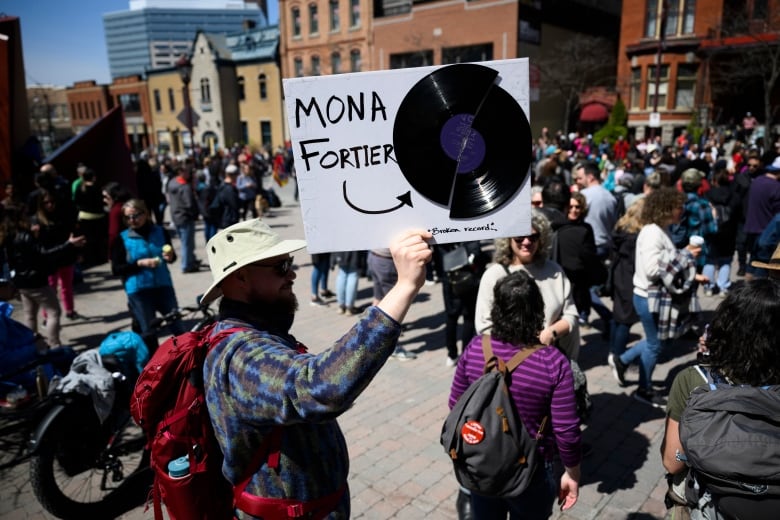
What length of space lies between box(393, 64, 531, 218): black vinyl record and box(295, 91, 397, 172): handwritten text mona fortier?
0.28ft

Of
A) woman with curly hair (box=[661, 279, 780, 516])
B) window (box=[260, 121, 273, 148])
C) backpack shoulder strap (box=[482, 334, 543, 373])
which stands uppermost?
window (box=[260, 121, 273, 148])

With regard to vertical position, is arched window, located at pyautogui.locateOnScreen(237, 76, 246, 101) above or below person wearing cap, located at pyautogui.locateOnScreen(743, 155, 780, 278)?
above

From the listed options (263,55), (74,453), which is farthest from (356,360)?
(263,55)

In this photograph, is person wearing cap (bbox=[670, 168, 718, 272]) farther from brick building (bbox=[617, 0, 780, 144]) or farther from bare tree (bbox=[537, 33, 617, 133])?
bare tree (bbox=[537, 33, 617, 133])

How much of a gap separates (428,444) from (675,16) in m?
34.0

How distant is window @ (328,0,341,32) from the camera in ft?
136

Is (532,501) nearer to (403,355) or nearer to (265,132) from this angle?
(403,355)

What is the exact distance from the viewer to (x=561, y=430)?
8.06ft

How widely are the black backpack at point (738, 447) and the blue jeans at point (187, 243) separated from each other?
9602 mm

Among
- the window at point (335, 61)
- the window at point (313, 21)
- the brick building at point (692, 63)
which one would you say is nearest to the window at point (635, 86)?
Answer: the brick building at point (692, 63)

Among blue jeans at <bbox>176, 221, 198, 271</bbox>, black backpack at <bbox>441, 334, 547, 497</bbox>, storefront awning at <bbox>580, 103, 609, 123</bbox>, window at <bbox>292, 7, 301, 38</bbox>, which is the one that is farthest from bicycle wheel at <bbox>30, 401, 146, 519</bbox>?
window at <bbox>292, 7, 301, 38</bbox>

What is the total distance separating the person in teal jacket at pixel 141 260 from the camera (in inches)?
203

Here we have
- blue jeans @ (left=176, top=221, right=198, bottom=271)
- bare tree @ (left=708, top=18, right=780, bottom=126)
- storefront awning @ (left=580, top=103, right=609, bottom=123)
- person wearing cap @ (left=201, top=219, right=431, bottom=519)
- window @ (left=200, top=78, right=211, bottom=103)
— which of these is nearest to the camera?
person wearing cap @ (left=201, top=219, right=431, bottom=519)

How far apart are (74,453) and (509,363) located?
10.2 ft
